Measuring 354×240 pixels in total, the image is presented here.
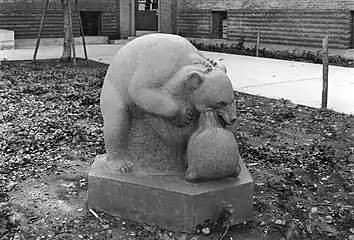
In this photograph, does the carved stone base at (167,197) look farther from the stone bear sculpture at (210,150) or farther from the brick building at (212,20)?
the brick building at (212,20)

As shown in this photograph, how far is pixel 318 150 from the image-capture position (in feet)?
19.5

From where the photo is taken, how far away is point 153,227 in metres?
3.81

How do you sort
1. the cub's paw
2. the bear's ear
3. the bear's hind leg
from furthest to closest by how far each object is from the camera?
the bear's hind leg → the cub's paw → the bear's ear

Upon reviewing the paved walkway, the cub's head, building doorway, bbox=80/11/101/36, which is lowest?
the paved walkway

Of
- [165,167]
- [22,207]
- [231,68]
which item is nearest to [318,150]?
[165,167]

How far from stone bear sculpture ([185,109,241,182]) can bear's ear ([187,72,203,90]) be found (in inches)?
8.3

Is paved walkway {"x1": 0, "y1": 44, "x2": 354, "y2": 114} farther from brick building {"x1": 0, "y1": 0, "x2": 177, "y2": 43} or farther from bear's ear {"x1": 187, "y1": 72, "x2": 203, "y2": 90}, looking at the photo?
bear's ear {"x1": 187, "y1": 72, "x2": 203, "y2": 90}

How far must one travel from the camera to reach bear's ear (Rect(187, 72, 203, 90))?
359 cm

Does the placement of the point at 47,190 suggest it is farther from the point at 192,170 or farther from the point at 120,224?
the point at 192,170

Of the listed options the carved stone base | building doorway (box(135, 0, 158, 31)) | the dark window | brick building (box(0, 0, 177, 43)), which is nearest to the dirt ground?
the carved stone base

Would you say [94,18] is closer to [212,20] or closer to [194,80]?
[212,20]

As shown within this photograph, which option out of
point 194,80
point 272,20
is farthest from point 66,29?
point 194,80

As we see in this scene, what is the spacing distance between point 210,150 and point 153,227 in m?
0.77

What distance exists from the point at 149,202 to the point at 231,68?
34.0ft
